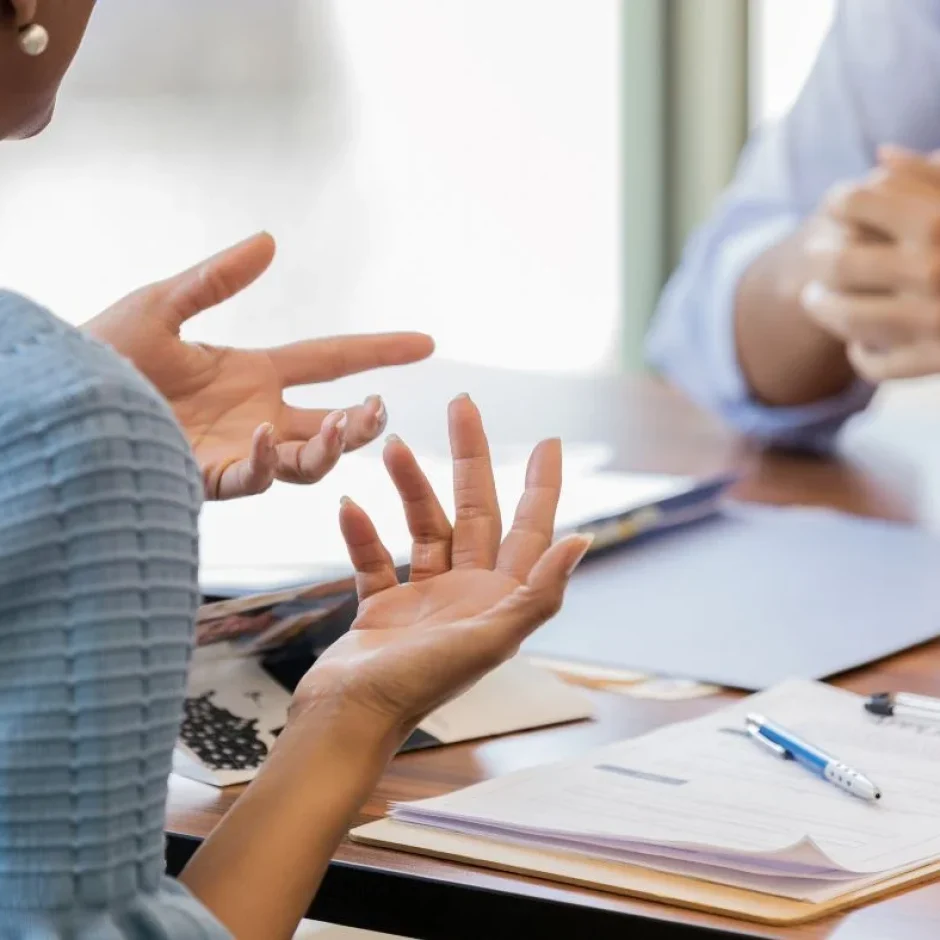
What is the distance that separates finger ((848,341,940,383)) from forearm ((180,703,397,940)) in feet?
2.65

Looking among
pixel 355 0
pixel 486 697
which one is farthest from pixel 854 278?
pixel 355 0

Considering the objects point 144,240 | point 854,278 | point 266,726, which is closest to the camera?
point 266,726

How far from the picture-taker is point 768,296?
1543mm

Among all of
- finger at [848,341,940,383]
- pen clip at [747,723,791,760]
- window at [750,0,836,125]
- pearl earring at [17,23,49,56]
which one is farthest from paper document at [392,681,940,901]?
window at [750,0,836,125]

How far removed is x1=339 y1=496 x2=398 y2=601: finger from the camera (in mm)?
688

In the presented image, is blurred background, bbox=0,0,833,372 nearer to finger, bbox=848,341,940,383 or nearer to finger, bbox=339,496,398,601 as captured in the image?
finger, bbox=848,341,940,383

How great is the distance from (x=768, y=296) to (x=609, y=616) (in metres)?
0.62

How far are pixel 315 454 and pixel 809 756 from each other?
25 centimetres

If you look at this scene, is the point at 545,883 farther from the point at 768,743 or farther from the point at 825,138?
the point at 825,138

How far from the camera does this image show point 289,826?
563mm

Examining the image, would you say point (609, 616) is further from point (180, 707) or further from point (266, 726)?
point (180, 707)

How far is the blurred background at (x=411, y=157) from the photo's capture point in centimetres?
282

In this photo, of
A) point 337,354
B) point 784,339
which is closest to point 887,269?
point 784,339

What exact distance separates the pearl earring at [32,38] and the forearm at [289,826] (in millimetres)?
239
